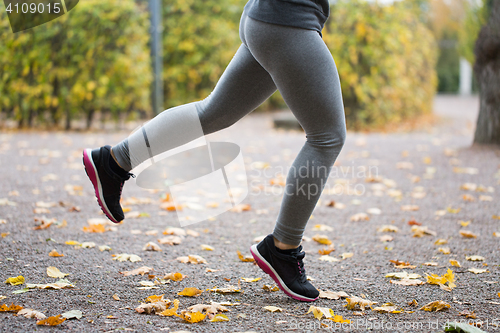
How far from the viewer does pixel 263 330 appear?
5.31 feet

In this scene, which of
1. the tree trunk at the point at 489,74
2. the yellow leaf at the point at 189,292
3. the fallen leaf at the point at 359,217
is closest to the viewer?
the yellow leaf at the point at 189,292

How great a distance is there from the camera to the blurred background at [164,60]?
762cm

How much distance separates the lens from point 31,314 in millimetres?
1614

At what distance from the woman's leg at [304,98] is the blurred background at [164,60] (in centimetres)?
573

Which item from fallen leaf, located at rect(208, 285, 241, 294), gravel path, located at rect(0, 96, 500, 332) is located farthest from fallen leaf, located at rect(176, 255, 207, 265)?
fallen leaf, located at rect(208, 285, 241, 294)

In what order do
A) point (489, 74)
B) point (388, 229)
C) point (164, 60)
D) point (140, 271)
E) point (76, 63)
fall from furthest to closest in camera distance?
point (164, 60) < point (76, 63) < point (489, 74) < point (388, 229) < point (140, 271)

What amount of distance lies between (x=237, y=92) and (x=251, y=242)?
115 cm

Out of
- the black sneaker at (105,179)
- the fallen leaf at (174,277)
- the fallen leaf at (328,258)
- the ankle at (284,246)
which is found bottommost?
the fallen leaf at (328,258)

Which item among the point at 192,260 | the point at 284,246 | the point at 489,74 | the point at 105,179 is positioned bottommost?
the point at 192,260

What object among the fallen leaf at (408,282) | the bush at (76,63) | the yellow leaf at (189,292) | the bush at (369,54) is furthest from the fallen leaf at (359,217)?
the bush at (369,54)

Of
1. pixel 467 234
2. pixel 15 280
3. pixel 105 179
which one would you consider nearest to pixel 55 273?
pixel 15 280

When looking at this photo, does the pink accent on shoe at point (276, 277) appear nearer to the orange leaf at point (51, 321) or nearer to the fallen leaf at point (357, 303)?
the fallen leaf at point (357, 303)

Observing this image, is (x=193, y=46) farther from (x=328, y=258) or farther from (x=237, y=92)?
(x=237, y=92)

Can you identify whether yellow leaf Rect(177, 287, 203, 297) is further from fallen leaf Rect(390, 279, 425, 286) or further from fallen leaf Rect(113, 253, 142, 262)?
fallen leaf Rect(390, 279, 425, 286)
